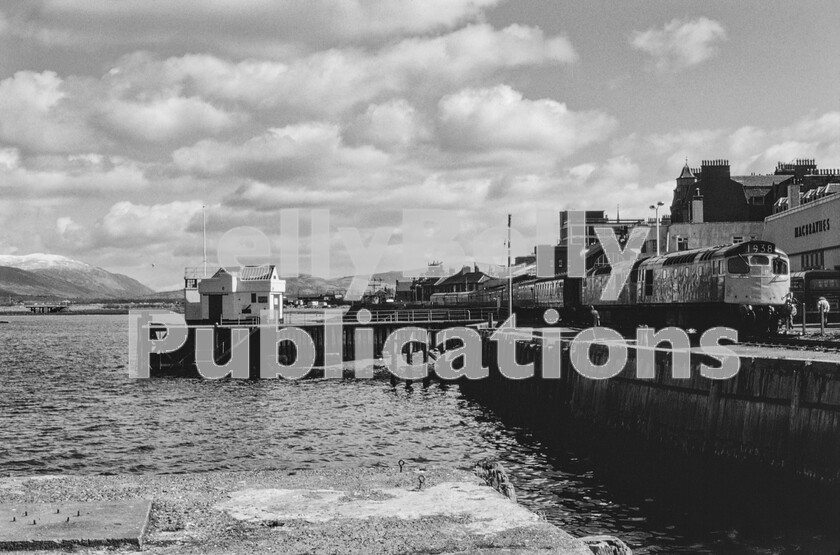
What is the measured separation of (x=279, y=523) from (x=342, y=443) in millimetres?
18989

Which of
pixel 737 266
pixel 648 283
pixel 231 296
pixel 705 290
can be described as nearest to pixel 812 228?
pixel 648 283

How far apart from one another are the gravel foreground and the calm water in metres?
6.21

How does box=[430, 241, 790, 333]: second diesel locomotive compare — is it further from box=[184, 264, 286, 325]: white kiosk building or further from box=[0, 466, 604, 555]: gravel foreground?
box=[184, 264, 286, 325]: white kiosk building

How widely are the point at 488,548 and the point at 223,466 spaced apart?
17.5m

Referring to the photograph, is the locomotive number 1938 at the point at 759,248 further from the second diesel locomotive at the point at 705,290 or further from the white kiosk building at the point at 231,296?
the white kiosk building at the point at 231,296

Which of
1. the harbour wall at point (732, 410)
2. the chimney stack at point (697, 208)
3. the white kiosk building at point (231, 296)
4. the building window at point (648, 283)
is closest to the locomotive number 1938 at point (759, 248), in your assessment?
the harbour wall at point (732, 410)

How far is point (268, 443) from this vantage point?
103 ft

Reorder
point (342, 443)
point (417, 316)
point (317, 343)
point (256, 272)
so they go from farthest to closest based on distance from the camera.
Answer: point (417, 316) → point (256, 272) → point (317, 343) → point (342, 443)

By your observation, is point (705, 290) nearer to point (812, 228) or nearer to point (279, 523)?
point (279, 523)

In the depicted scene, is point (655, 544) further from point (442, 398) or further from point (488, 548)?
point (442, 398)

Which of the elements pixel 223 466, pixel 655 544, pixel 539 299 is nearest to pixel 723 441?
pixel 655 544

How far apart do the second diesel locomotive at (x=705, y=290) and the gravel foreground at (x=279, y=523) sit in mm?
21656

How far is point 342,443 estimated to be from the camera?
31.4 meters

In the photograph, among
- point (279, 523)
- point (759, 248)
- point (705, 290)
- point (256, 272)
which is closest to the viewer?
point (279, 523)
